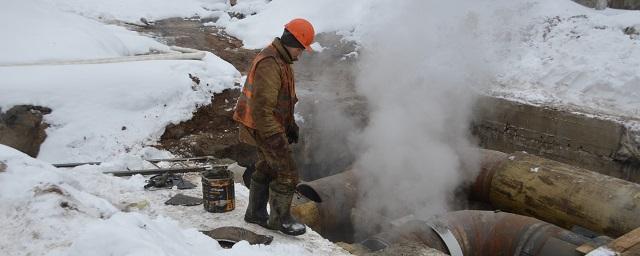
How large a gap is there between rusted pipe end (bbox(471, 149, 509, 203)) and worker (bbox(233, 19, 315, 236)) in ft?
11.2

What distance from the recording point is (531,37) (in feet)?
33.8

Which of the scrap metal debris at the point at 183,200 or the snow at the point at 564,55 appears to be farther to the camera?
the snow at the point at 564,55

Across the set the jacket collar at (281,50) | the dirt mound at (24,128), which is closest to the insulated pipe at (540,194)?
the jacket collar at (281,50)

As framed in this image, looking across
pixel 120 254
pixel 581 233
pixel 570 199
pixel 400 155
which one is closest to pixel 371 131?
pixel 400 155

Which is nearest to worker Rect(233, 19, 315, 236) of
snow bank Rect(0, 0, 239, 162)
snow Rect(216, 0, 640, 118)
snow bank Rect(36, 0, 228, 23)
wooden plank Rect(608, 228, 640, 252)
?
wooden plank Rect(608, 228, 640, 252)

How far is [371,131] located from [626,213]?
3.76 metres

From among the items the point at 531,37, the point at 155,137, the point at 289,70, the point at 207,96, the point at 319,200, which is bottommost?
the point at 319,200

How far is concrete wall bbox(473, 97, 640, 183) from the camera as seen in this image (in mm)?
7273

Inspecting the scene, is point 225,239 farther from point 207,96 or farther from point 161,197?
point 207,96

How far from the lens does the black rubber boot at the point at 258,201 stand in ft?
14.4

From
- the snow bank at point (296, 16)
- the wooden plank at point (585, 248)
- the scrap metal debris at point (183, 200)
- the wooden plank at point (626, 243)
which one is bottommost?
the wooden plank at point (585, 248)

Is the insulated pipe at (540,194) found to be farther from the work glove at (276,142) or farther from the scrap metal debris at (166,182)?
the work glove at (276,142)

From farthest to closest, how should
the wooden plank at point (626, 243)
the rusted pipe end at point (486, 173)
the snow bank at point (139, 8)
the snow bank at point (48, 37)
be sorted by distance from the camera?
the snow bank at point (139, 8)
the snow bank at point (48, 37)
the rusted pipe end at point (486, 173)
the wooden plank at point (626, 243)

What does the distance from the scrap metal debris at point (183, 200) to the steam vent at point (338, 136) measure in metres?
0.03
